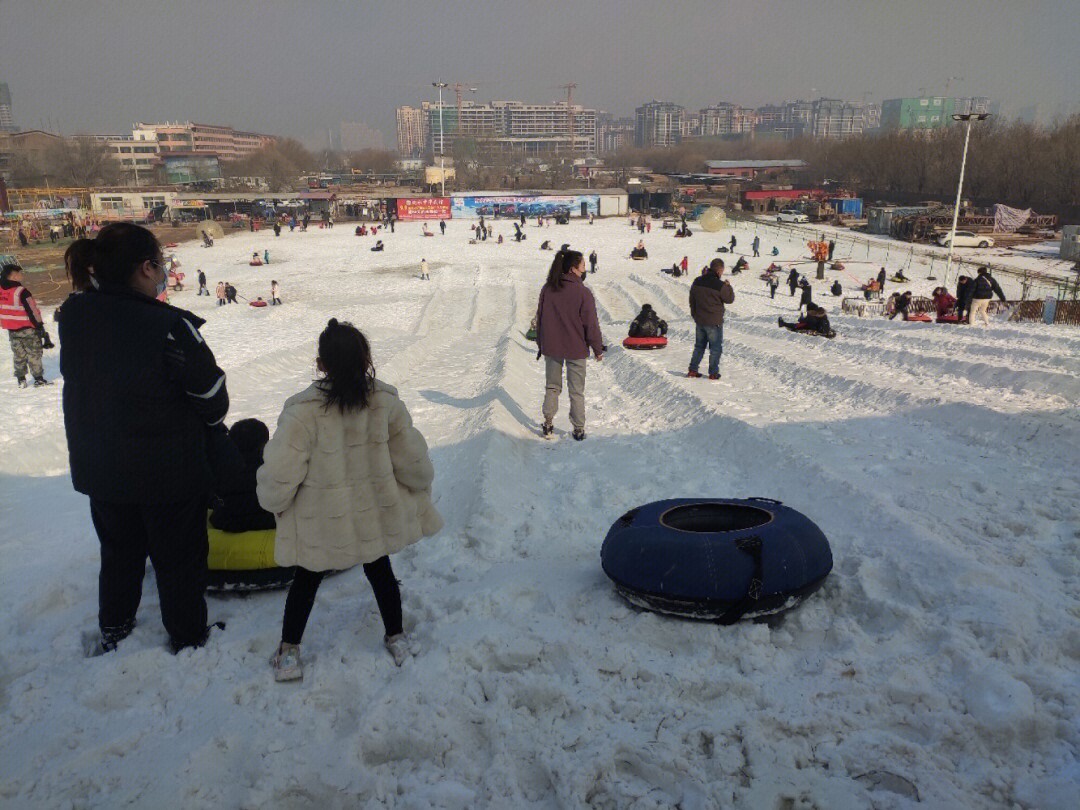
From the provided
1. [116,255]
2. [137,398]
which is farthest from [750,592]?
Answer: [116,255]

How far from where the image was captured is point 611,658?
3156mm

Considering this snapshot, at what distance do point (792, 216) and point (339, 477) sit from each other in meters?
70.3

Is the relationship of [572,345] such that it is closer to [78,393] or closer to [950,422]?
[950,422]

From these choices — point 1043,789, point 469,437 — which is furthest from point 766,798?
point 469,437

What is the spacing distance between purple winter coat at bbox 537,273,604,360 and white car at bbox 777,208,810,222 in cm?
6305

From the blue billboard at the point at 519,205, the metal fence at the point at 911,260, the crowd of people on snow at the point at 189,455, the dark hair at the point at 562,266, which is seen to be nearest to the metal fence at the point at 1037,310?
the metal fence at the point at 911,260

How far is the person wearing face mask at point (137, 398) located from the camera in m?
2.90

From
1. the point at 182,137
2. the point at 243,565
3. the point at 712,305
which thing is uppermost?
the point at 182,137

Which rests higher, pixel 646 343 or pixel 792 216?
pixel 792 216

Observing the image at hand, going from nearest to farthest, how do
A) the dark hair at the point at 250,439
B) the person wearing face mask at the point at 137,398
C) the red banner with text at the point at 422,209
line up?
the person wearing face mask at the point at 137,398, the dark hair at the point at 250,439, the red banner with text at the point at 422,209

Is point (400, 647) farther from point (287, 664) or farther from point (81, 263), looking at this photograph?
point (81, 263)

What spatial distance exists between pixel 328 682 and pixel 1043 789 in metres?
2.65

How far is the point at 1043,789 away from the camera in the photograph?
234cm

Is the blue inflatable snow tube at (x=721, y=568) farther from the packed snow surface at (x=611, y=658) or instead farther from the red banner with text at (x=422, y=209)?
the red banner with text at (x=422, y=209)
